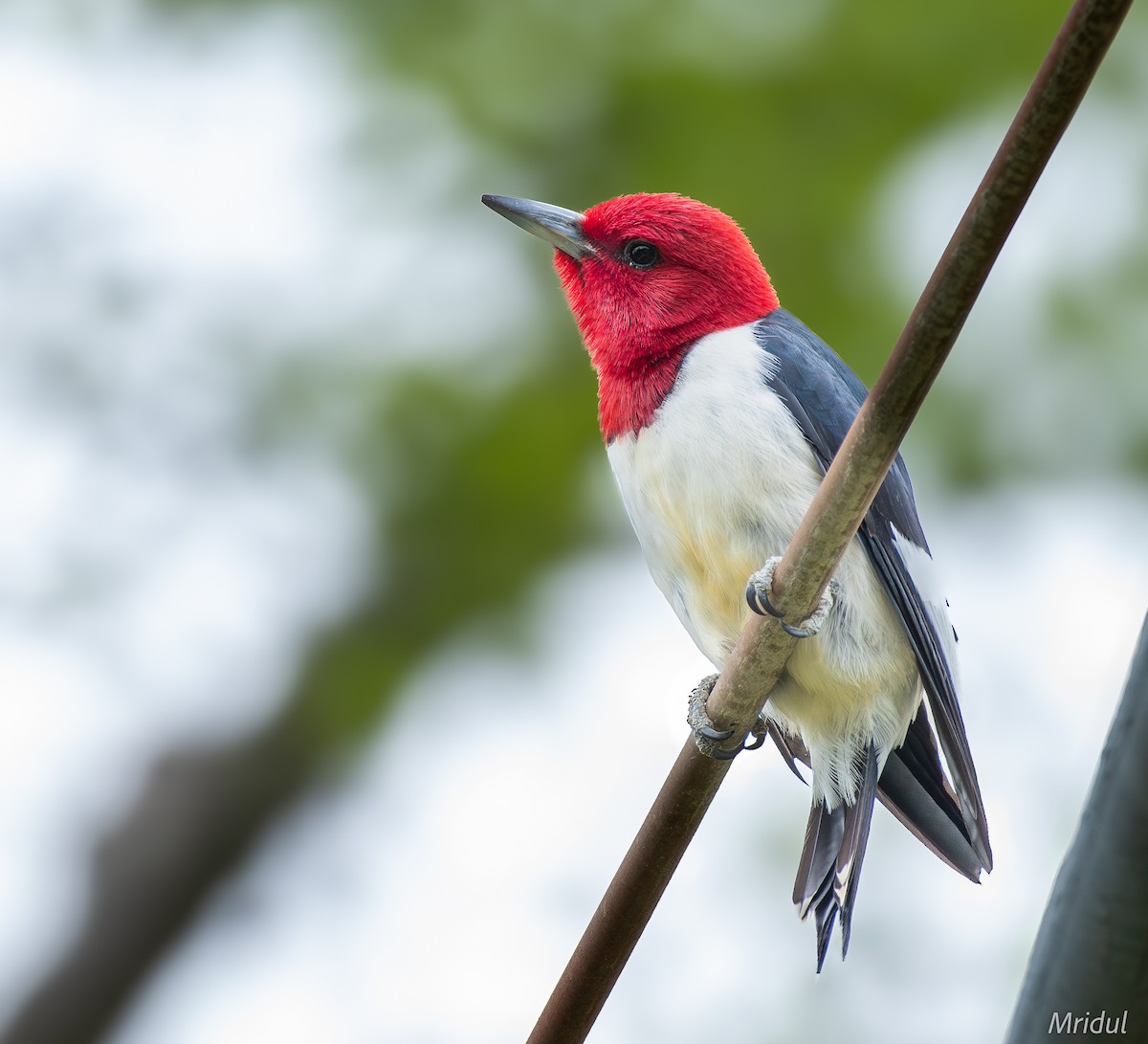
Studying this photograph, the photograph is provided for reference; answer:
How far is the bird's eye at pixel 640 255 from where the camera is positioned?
3178mm

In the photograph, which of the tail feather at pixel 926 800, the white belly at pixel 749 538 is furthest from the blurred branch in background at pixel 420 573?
the tail feather at pixel 926 800

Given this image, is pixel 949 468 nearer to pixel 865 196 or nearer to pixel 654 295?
pixel 865 196

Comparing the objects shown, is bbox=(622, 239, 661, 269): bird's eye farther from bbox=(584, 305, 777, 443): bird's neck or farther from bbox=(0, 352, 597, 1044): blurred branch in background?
bbox=(0, 352, 597, 1044): blurred branch in background

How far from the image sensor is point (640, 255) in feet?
10.5

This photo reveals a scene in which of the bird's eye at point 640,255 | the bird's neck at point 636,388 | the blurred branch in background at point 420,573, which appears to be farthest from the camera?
the blurred branch in background at point 420,573

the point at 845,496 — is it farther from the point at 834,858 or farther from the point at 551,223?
the point at 551,223

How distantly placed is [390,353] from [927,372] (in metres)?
4.62

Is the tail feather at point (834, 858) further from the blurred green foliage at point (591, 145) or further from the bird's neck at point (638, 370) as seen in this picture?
the blurred green foliage at point (591, 145)

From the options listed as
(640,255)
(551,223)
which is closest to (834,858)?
(640,255)

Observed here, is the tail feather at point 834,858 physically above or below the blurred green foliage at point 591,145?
below

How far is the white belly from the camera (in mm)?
2590

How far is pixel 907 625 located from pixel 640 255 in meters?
1.10

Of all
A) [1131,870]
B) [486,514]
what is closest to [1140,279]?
[486,514]

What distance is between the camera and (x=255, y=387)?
5.94 meters
